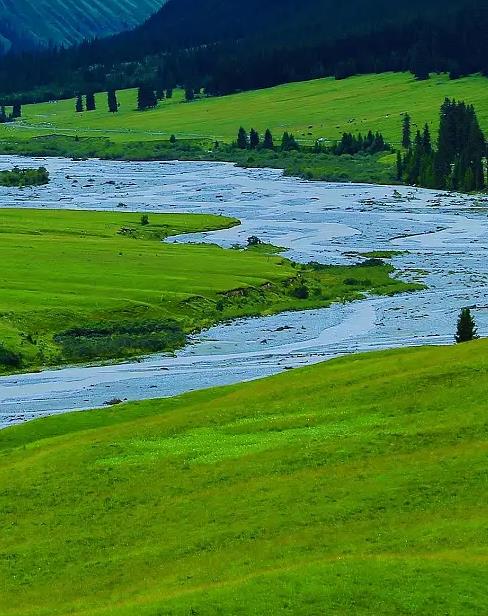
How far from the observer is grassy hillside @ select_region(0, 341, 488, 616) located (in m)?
30.7

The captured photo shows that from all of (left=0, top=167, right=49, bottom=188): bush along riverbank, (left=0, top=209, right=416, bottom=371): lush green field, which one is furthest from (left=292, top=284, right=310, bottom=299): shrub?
(left=0, top=167, right=49, bottom=188): bush along riverbank

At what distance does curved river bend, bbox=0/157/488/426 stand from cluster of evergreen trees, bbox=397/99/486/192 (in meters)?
6.71

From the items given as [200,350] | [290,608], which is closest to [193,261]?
[200,350]

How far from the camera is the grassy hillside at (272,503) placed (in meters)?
30.7

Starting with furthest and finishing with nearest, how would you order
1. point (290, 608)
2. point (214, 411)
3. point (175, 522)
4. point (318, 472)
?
point (214, 411)
point (318, 472)
point (175, 522)
point (290, 608)

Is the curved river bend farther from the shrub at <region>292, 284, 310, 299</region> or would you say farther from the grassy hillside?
the grassy hillside

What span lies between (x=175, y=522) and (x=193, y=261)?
6515cm

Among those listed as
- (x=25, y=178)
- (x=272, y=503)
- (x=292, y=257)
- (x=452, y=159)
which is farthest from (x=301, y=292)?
(x=452, y=159)

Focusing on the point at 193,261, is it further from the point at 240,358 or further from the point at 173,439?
the point at 173,439

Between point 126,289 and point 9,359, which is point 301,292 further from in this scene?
point 9,359

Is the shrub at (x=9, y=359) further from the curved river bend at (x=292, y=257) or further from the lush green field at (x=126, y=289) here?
the curved river bend at (x=292, y=257)

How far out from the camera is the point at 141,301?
85875 millimetres

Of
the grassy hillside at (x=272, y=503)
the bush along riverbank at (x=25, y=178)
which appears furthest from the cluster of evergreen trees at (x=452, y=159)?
the grassy hillside at (x=272, y=503)

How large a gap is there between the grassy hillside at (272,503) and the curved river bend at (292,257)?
536 inches
